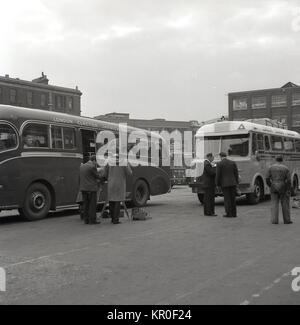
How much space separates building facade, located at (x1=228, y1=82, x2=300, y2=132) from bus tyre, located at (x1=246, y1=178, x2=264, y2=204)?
63.4 meters

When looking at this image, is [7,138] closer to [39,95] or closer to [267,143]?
[267,143]

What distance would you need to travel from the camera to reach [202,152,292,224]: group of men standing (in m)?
11.8

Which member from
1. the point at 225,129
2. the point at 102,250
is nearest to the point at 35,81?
the point at 225,129

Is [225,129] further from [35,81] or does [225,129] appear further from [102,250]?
[35,81]

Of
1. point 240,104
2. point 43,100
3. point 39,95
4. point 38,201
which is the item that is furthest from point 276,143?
point 240,104

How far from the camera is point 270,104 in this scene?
8512 centimetres

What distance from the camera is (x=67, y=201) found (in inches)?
559

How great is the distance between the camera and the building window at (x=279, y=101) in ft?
273

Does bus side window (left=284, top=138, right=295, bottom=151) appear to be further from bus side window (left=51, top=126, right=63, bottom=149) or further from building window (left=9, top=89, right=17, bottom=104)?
building window (left=9, top=89, right=17, bottom=104)

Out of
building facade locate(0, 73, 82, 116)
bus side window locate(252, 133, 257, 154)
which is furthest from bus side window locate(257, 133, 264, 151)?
building facade locate(0, 73, 82, 116)

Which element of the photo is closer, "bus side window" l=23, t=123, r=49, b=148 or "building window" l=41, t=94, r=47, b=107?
"bus side window" l=23, t=123, r=49, b=148

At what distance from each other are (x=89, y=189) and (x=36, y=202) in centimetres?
182

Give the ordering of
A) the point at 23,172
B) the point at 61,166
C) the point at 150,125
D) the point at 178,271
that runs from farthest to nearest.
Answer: the point at 150,125 < the point at 61,166 < the point at 23,172 < the point at 178,271
